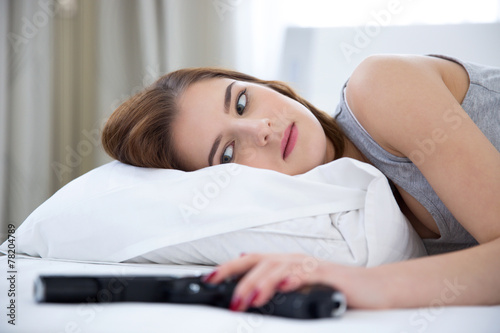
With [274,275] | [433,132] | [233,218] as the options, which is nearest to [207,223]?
[233,218]

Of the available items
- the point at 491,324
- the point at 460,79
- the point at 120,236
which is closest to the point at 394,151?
the point at 460,79

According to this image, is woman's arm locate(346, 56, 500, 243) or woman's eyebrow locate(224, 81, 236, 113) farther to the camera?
woman's eyebrow locate(224, 81, 236, 113)

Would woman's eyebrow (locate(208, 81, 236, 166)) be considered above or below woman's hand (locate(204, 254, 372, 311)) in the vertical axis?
above

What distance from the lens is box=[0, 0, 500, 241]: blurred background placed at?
2088 mm

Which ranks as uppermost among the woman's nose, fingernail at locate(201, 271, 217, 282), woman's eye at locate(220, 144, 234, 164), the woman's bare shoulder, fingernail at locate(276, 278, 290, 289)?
the woman's bare shoulder

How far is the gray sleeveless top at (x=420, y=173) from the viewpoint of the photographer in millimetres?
976

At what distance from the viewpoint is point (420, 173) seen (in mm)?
969

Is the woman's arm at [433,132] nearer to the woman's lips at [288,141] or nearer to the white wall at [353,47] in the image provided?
the woman's lips at [288,141]

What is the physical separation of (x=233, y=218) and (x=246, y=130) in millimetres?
229

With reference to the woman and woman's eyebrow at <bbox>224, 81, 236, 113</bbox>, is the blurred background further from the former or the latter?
woman's eyebrow at <bbox>224, 81, 236, 113</bbox>

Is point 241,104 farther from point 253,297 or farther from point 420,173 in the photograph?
point 253,297

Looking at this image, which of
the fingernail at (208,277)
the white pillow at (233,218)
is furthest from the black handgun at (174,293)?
the white pillow at (233,218)

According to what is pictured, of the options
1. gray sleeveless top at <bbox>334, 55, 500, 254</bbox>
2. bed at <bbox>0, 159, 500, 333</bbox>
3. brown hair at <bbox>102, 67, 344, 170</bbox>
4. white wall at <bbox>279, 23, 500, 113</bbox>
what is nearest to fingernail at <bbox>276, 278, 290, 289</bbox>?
bed at <bbox>0, 159, 500, 333</bbox>

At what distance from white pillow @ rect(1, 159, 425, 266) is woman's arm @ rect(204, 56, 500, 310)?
10cm
